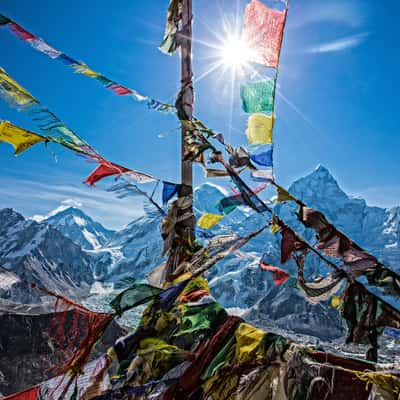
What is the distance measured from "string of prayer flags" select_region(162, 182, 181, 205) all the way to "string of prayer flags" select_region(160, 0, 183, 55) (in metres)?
1.41

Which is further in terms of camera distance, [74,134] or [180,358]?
[74,134]

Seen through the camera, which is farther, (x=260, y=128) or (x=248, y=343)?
(x=260, y=128)

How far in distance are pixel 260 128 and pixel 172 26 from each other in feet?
5.59

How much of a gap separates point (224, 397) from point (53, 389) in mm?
1249

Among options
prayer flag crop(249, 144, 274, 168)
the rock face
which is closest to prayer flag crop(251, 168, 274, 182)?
prayer flag crop(249, 144, 274, 168)

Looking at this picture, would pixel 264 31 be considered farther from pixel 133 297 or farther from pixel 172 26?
pixel 133 297

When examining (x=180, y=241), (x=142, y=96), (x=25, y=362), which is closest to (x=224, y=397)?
(x=180, y=241)

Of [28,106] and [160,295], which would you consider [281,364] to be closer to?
[160,295]

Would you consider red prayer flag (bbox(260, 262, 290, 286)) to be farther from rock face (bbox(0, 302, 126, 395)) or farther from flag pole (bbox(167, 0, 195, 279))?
rock face (bbox(0, 302, 126, 395))

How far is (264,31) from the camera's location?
302 cm

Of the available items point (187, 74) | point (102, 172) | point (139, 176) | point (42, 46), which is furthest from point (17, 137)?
point (187, 74)

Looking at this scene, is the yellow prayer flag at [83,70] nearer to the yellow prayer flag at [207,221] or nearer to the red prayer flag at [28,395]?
the yellow prayer flag at [207,221]

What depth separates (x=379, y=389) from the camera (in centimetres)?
206

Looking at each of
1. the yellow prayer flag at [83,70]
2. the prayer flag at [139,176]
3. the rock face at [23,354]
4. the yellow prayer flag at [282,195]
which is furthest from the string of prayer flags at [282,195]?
the rock face at [23,354]
